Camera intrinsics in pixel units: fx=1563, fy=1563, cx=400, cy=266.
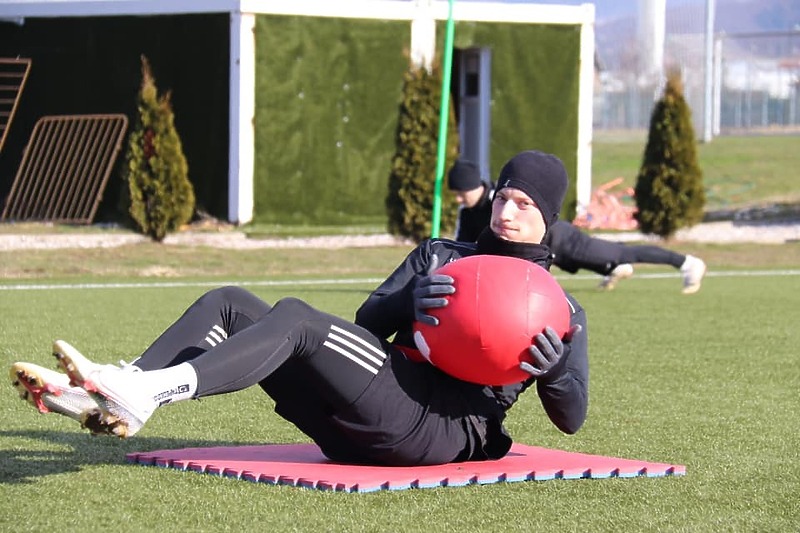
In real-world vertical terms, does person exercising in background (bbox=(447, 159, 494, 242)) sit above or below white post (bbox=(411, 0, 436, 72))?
below

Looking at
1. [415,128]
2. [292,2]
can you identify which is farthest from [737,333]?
[292,2]

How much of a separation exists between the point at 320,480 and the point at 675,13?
4797cm

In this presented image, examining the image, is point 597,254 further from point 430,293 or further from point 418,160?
point 418,160

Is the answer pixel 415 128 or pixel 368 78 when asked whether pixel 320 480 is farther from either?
pixel 368 78

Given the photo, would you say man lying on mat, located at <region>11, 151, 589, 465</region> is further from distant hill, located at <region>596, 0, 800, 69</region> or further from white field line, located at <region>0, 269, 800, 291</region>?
distant hill, located at <region>596, 0, 800, 69</region>

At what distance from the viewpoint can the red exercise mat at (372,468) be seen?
563 centimetres

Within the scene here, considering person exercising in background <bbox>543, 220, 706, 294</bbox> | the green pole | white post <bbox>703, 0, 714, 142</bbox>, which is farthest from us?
white post <bbox>703, 0, 714, 142</bbox>

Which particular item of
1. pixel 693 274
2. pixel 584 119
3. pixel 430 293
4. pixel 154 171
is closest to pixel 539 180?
pixel 430 293

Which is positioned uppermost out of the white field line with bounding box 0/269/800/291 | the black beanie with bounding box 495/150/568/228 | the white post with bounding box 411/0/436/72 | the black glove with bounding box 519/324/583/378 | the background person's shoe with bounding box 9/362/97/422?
Answer: the white post with bounding box 411/0/436/72

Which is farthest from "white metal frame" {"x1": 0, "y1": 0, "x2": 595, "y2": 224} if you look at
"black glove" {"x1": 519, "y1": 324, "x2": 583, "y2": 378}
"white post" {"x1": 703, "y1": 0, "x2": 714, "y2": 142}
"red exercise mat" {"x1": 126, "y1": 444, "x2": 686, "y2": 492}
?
"black glove" {"x1": 519, "y1": 324, "x2": 583, "y2": 378}

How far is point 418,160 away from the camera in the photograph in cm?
2173

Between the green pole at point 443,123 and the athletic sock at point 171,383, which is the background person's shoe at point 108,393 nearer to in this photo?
the athletic sock at point 171,383

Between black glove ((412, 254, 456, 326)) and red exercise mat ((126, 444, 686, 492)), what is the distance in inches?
24.6

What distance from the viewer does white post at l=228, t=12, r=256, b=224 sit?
23.2 meters
